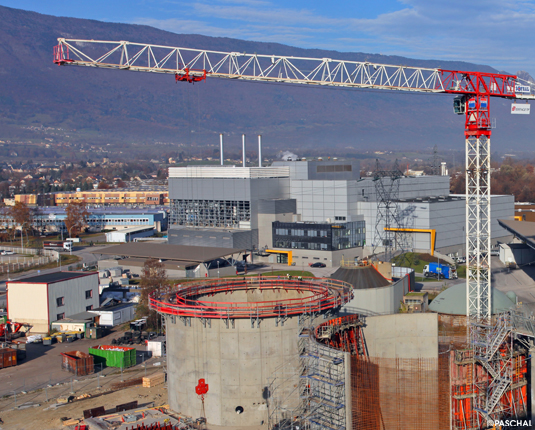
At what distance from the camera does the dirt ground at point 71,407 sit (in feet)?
95.1

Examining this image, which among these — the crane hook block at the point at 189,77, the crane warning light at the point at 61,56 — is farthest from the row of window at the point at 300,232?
the crane warning light at the point at 61,56

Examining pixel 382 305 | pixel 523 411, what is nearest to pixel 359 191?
pixel 382 305

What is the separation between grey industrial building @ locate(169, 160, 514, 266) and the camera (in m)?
73.7

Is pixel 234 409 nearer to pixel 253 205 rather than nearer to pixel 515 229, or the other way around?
pixel 515 229

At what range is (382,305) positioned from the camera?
138 ft

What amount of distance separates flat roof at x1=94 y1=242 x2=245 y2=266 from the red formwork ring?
30.2 meters

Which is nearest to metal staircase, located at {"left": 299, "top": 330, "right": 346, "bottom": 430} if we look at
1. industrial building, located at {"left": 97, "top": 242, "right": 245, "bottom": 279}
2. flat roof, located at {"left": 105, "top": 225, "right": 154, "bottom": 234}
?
industrial building, located at {"left": 97, "top": 242, "right": 245, "bottom": 279}

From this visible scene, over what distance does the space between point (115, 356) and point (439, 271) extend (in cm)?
3664

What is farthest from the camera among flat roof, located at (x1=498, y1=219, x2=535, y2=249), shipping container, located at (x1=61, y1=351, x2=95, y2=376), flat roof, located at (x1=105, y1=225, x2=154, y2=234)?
flat roof, located at (x1=105, y1=225, x2=154, y2=234)

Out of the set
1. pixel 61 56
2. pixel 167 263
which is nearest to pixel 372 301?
pixel 61 56

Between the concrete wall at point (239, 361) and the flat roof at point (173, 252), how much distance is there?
38.3 m

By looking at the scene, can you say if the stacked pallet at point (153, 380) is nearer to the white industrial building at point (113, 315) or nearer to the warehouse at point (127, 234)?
the white industrial building at point (113, 315)

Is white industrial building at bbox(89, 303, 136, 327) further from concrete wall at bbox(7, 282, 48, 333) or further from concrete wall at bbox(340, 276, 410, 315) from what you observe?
concrete wall at bbox(340, 276, 410, 315)

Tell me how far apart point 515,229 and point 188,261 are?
3344 centimetres
